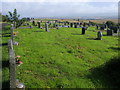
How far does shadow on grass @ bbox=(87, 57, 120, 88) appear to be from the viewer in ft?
22.0

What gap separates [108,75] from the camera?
749 centimetres

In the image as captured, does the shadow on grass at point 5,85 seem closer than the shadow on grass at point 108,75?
Yes

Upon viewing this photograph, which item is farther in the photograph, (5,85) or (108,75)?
(108,75)

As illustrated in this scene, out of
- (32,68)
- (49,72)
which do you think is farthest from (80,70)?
(32,68)

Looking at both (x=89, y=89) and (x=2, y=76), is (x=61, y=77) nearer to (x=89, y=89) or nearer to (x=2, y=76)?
(x=89, y=89)

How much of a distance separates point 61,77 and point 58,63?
1.95m

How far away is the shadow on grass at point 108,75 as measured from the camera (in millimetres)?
6716

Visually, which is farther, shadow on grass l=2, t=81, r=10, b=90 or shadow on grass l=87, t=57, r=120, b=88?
shadow on grass l=87, t=57, r=120, b=88

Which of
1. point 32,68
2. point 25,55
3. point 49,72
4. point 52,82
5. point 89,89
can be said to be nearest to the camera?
point 89,89

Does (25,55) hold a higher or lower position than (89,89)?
higher

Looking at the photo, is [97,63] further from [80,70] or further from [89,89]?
[89,89]

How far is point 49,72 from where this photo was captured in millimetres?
7801

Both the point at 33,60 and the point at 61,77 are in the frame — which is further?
the point at 33,60

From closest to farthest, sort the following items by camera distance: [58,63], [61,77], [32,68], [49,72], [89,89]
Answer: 1. [89,89]
2. [61,77]
3. [49,72]
4. [32,68]
5. [58,63]
